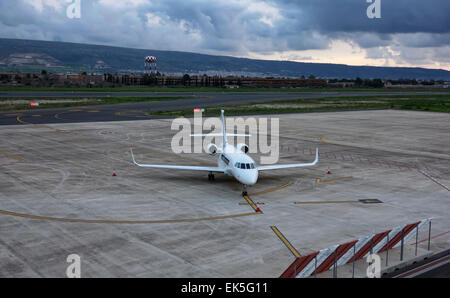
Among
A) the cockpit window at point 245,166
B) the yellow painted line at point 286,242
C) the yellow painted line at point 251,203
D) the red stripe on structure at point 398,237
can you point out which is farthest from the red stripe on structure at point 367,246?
the cockpit window at point 245,166

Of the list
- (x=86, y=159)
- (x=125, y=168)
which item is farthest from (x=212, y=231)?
(x=86, y=159)

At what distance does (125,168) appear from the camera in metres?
36.7

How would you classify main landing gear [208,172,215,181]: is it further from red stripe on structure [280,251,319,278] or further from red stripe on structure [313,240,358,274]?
red stripe on structure [280,251,319,278]

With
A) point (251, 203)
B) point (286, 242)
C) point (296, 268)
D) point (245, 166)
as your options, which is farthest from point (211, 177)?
point (296, 268)

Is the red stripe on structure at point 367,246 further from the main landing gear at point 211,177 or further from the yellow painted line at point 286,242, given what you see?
the main landing gear at point 211,177

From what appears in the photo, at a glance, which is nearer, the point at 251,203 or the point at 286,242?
the point at 286,242

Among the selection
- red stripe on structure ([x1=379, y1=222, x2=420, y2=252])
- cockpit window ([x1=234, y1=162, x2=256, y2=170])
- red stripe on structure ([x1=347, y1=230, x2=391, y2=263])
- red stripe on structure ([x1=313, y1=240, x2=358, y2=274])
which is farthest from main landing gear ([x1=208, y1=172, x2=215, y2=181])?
red stripe on structure ([x1=313, y1=240, x2=358, y2=274])

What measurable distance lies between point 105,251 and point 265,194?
1288 cm

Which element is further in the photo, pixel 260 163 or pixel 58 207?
pixel 260 163

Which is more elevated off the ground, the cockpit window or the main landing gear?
the cockpit window

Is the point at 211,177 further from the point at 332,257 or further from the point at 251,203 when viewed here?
the point at 332,257
